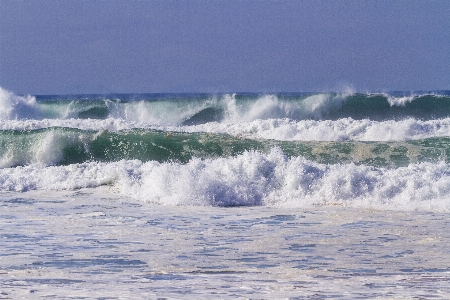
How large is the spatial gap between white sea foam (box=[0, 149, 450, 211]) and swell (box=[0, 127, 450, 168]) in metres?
3.10

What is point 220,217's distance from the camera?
8867 millimetres

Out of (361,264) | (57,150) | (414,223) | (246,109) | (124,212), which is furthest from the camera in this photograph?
(246,109)

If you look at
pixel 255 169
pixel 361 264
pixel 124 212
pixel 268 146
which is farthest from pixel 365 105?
pixel 361 264

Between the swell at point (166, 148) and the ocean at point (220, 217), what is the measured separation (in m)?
0.04

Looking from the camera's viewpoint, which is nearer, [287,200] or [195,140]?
[287,200]

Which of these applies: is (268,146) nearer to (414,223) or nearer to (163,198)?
(163,198)

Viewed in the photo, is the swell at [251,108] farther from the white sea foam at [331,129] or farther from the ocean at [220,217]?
the ocean at [220,217]

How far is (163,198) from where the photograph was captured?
10.2 metres

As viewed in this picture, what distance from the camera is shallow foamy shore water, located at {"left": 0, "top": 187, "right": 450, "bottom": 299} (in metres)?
5.30

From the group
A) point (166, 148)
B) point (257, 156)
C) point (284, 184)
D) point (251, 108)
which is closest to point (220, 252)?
point (284, 184)

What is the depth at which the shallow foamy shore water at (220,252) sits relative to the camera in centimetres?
530

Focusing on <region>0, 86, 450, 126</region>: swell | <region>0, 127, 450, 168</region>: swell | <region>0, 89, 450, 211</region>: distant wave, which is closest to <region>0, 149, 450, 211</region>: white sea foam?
<region>0, 89, 450, 211</region>: distant wave

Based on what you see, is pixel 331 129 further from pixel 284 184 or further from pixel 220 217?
pixel 220 217

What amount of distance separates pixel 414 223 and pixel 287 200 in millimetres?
2295
